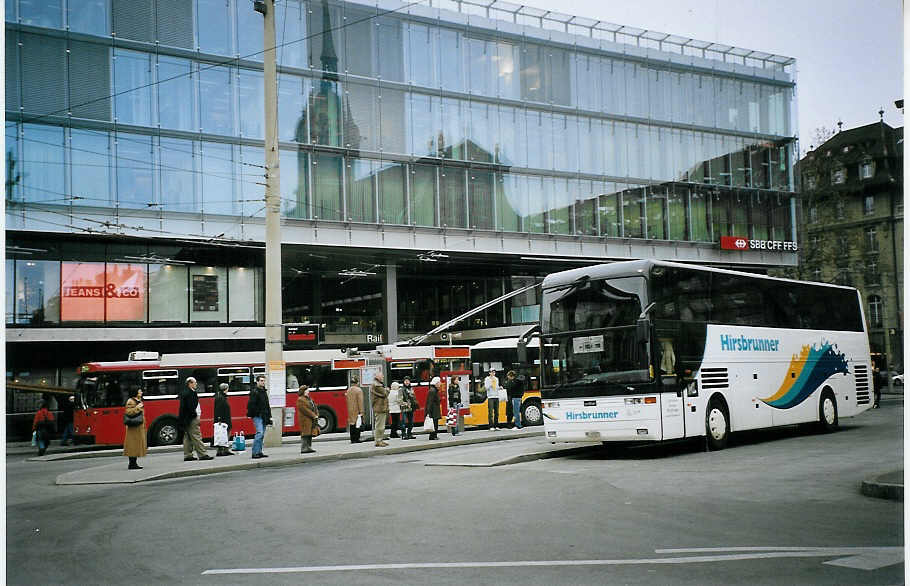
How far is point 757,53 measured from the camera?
10.5 m

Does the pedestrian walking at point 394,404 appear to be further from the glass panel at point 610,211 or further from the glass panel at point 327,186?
the glass panel at point 327,186

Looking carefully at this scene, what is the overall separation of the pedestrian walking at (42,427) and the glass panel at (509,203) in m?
19.6

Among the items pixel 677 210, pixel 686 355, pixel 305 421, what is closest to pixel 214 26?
pixel 677 210

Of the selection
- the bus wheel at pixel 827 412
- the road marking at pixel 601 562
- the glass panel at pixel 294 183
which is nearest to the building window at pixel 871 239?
the road marking at pixel 601 562

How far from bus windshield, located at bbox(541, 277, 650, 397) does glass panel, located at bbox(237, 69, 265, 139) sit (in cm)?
2133

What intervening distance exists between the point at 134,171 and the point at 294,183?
6134 mm

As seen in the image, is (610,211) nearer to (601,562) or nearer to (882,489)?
(882,489)

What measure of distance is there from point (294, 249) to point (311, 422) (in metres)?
16.3

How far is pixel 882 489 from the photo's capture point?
9.30 metres

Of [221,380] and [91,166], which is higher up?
[91,166]

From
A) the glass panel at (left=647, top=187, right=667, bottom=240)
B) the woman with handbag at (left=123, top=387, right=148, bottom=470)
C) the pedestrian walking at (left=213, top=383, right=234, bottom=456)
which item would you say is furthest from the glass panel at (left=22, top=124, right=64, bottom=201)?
the glass panel at (left=647, top=187, right=667, bottom=240)

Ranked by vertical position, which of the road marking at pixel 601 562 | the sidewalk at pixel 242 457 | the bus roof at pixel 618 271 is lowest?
the sidewalk at pixel 242 457

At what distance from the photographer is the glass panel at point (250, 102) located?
3491 cm

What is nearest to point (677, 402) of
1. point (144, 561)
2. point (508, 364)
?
point (144, 561)
